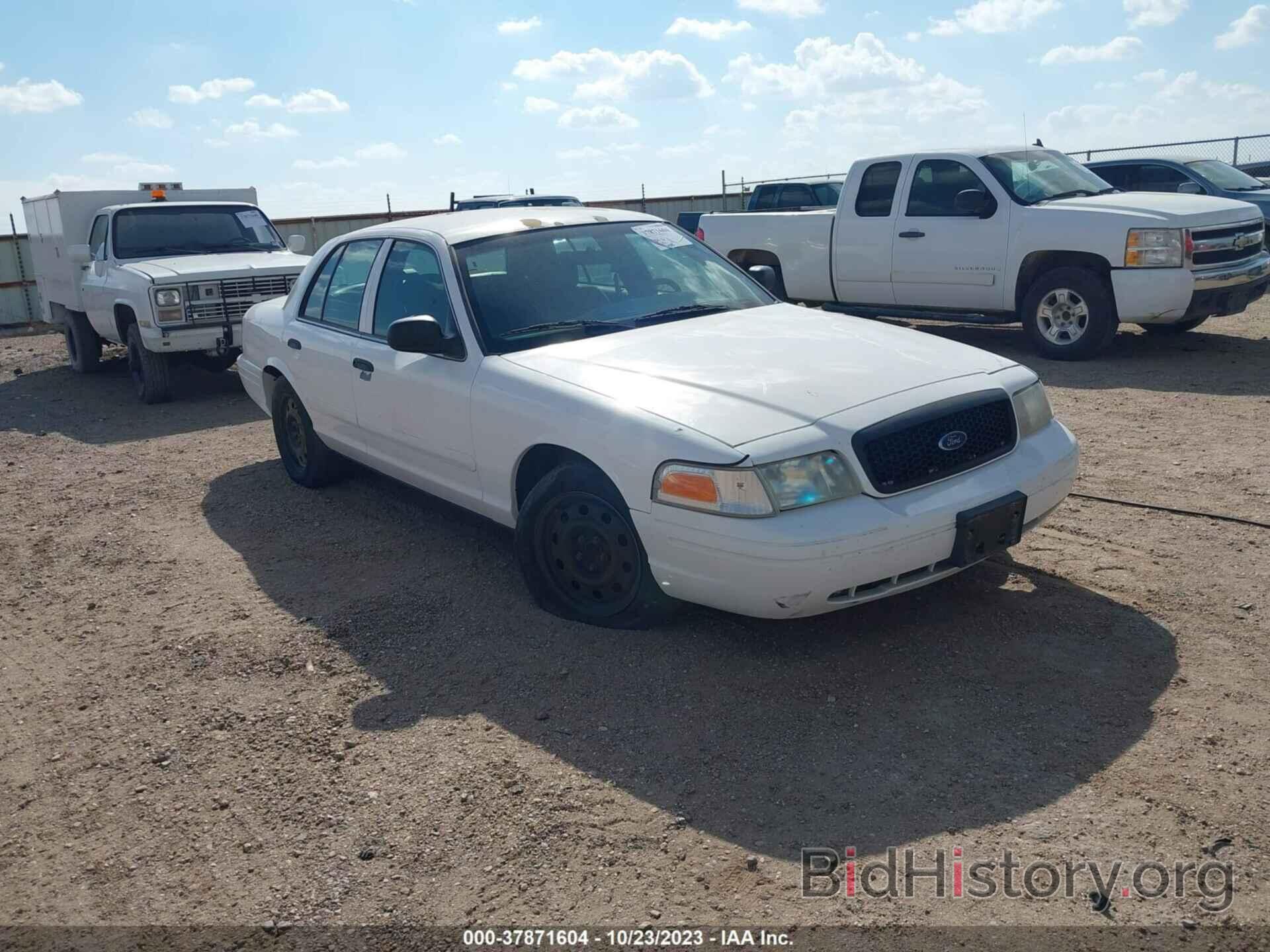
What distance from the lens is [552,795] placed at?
132 inches

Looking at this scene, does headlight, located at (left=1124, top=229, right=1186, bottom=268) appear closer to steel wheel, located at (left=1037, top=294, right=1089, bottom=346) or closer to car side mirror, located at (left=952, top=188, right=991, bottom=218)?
steel wheel, located at (left=1037, top=294, right=1089, bottom=346)

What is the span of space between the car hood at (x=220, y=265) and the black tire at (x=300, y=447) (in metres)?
3.45

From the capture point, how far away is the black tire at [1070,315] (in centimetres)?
959

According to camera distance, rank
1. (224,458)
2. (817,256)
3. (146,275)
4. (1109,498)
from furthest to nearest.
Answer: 1. (817,256)
2. (146,275)
3. (224,458)
4. (1109,498)

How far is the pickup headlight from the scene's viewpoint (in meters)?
3.74

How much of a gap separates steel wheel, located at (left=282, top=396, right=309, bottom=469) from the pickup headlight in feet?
11.8

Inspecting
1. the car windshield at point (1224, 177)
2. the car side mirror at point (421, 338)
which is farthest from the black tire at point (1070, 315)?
the car side mirror at point (421, 338)

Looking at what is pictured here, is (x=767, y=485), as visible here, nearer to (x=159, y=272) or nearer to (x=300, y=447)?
(x=300, y=447)

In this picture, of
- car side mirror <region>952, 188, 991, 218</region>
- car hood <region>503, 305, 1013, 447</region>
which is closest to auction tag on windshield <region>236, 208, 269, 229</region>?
car side mirror <region>952, 188, 991, 218</region>

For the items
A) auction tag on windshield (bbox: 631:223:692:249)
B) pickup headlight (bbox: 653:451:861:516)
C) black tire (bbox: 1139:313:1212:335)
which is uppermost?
auction tag on windshield (bbox: 631:223:692:249)

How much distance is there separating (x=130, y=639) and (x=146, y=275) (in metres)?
6.35

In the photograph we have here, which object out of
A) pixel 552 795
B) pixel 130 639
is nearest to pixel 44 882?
pixel 552 795

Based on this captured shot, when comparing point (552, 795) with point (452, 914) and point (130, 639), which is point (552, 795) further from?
point (130, 639)

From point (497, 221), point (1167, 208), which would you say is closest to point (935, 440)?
point (497, 221)
